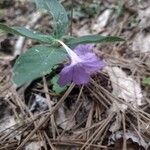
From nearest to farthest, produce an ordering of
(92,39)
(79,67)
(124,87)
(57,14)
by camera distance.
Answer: (79,67) → (92,39) → (57,14) → (124,87)

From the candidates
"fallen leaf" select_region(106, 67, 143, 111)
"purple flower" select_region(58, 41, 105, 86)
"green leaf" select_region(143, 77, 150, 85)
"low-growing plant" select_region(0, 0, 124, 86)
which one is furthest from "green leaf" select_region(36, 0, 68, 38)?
"green leaf" select_region(143, 77, 150, 85)

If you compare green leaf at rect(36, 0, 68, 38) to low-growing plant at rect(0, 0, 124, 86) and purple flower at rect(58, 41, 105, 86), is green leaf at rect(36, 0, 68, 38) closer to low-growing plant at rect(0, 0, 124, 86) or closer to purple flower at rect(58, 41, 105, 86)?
low-growing plant at rect(0, 0, 124, 86)

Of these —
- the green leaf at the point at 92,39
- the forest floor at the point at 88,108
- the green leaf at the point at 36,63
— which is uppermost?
the green leaf at the point at 92,39

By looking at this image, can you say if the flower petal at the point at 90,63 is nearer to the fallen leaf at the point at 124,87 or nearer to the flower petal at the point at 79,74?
the flower petal at the point at 79,74

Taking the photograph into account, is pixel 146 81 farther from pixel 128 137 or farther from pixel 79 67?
pixel 79 67

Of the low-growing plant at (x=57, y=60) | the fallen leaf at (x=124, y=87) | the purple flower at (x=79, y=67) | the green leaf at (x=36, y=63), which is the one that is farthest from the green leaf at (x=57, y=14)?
the fallen leaf at (x=124, y=87)

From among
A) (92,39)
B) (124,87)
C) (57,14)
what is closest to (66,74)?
(92,39)
